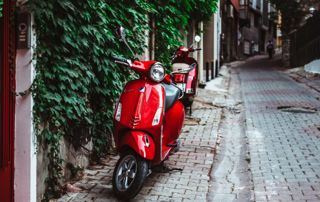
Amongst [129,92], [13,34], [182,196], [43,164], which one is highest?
[13,34]

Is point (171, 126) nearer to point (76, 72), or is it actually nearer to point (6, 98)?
point (76, 72)

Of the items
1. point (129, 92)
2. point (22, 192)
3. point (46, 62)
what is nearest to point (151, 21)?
point (129, 92)

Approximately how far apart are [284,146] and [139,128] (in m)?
3.16

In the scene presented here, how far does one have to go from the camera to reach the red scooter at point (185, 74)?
29.9 ft

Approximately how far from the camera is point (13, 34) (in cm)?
410

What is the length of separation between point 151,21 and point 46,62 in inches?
190

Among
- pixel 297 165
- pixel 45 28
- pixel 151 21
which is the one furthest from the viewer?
pixel 151 21

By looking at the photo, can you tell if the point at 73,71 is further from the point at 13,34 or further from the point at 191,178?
the point at 191,178

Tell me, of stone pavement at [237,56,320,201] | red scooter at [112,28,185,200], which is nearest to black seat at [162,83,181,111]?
red scooter at [112,28,185,200]

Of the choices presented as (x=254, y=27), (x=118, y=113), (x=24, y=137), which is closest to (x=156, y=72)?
(x=118, y=113)

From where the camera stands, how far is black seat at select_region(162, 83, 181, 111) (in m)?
5.45

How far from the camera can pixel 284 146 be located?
719cm

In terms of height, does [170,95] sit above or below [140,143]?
above

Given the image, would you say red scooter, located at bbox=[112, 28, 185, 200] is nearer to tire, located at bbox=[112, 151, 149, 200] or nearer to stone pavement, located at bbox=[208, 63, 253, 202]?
tire, located at bbox=[112, 151, 149, 200]
